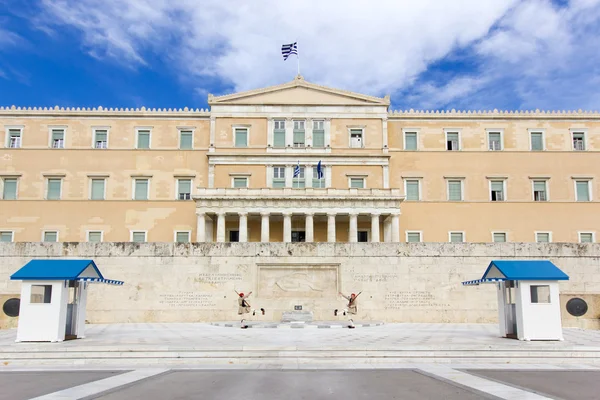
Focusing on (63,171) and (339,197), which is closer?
(339,197)

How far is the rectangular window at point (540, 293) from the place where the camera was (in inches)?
651

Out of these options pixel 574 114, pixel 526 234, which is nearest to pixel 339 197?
pixel 526 234

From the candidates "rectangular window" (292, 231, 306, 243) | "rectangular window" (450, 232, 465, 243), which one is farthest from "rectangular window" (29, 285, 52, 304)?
"rectangular window" (450, 232, 465, 243)

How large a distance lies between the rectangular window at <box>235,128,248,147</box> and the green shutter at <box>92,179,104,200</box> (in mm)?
11982

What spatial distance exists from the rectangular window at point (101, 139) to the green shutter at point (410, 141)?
1028 inches

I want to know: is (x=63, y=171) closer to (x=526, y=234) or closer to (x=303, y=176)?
(x=303, y=176)

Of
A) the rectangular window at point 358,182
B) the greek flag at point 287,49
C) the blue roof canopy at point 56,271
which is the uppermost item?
the greek flag at point 287,49

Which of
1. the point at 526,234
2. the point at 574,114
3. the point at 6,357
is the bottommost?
the point at 6,357

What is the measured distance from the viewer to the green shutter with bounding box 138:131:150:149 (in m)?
47.4

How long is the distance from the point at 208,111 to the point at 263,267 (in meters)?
26.9

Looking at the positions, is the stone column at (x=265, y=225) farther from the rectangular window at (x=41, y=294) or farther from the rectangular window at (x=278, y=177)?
the rectangular window at (x=41, y=294)

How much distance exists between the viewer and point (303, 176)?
1838 inches

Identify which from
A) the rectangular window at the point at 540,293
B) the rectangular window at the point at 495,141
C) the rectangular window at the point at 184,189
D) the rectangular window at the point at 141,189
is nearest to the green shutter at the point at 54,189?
the rectangular window at the point at 141,189

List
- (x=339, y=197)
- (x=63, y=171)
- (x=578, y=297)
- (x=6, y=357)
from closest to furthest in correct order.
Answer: (x=6, y=357) → (x=578, y=297) → (x=339, y=197) → (x=63, y=171)
